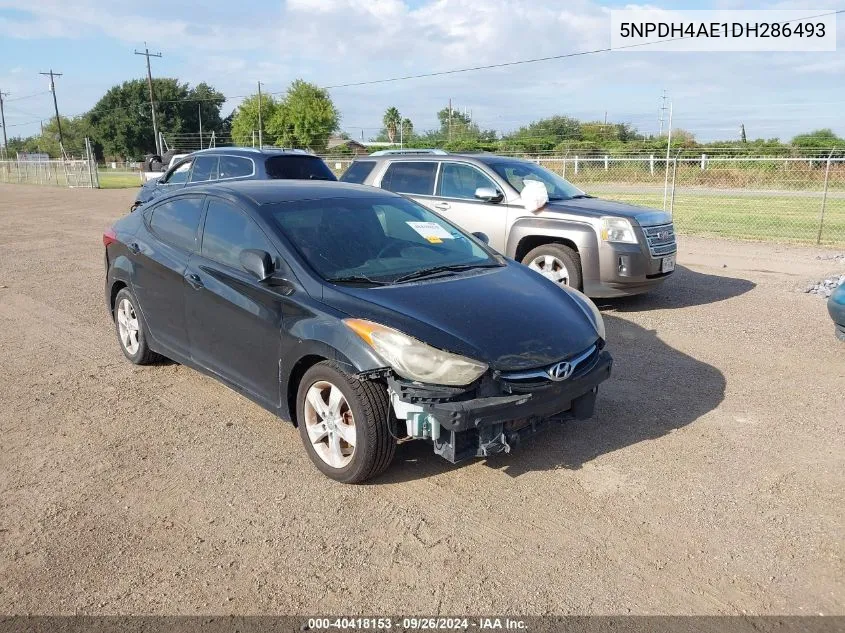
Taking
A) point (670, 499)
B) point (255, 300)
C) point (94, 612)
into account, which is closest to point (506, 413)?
point (670, 499)

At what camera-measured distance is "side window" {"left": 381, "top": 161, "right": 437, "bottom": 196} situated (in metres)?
9.08

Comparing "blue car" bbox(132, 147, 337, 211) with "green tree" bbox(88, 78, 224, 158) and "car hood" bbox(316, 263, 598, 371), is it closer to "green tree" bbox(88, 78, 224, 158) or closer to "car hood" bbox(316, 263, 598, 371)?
"car hood" bbox(316, 263, 598, 371)

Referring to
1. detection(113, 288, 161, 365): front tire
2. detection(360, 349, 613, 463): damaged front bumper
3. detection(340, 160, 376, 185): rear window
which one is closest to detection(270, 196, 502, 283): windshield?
detection(360, 349, 613, 463): damaged front bumper

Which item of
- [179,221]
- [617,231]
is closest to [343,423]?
[179,221]

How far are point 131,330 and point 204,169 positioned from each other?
6157 mm

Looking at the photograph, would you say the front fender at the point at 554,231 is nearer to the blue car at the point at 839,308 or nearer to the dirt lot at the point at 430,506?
the dirt lot at the point at 430,506

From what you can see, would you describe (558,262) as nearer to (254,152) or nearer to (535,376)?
(535,376)

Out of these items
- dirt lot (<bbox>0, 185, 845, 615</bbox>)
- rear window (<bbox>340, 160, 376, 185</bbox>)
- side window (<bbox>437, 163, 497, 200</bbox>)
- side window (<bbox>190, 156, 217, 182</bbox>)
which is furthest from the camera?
side window (<bbox>190, 156, 217, 182</bbox>)

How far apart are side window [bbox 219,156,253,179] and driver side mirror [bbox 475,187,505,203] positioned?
13.0ft

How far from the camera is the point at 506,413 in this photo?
11.5ft

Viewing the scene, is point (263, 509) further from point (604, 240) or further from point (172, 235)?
point (604, 240)

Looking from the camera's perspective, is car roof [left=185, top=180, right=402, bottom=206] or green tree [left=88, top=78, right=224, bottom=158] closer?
car roof [left=185, top=180, right=402, bottom=206]

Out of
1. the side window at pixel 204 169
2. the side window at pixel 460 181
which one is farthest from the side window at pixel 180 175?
the side window at pixel 460 181

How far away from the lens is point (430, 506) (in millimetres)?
3596
